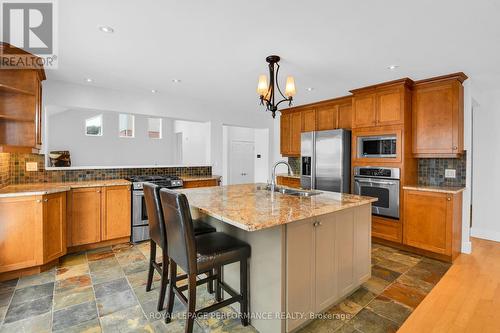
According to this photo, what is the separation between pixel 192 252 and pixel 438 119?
3.51m

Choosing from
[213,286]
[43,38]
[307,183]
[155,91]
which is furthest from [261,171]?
[43,38]

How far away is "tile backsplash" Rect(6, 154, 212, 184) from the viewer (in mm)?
3306

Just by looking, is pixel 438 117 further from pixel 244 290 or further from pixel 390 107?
pixel 244 290

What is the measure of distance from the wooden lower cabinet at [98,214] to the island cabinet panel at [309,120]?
11.5 ft

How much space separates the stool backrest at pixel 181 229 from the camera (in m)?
1.62

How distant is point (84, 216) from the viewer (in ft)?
10.8

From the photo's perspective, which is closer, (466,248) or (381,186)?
(466,248)

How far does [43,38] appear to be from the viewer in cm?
232

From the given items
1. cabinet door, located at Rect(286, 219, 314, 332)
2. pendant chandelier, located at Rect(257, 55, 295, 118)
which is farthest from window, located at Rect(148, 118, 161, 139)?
cabinet door, located at Rect(286, 219, 314, 332)

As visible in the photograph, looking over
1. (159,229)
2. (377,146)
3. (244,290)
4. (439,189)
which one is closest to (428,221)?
(439,189)

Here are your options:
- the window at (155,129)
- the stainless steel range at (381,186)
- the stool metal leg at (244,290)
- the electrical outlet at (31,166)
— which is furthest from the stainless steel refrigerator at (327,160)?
the window at (155,129)

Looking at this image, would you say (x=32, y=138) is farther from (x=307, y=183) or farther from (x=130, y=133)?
(x=130, y=133)

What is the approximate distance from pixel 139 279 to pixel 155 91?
2895 mm

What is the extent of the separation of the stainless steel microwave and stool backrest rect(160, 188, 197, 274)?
308 cm
